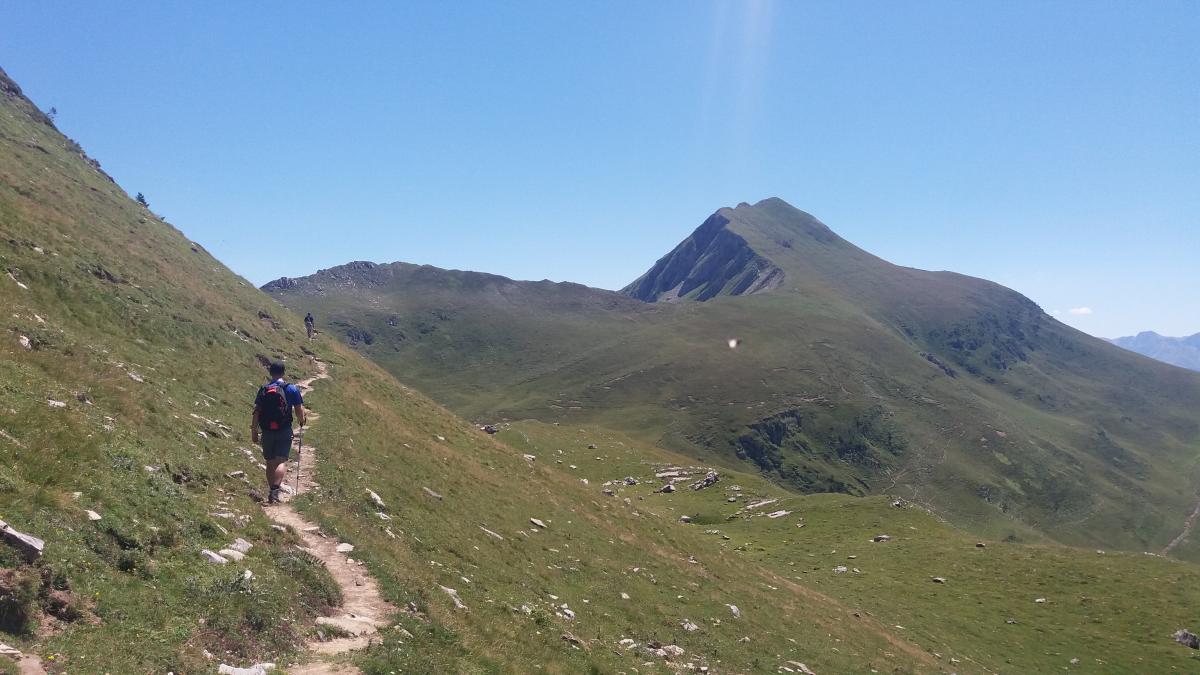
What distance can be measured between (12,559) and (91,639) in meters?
1.97

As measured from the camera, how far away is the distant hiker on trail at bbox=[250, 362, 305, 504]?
19.1 metres

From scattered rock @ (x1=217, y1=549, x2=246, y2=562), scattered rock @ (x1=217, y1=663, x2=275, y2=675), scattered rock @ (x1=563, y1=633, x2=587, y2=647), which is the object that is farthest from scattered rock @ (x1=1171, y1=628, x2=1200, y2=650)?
scattered rock @ (x1=217, y1=549, x2=246, y2=562)

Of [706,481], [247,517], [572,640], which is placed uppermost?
[247,517]

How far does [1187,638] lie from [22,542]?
59.6 meters

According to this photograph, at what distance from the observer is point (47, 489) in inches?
476

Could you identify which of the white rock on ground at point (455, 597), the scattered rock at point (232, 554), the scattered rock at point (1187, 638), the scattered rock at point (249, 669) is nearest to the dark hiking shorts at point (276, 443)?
the scattered rock at point (232, 554)

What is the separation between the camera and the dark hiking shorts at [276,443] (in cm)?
1908

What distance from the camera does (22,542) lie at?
995cm

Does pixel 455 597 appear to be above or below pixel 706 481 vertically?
above

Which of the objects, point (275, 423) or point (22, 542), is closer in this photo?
point (22, 542)

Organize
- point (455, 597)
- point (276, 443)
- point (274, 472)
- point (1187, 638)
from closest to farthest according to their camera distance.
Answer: point (455, 597), point (276, 443), point (274, 472), point (1187, 638)

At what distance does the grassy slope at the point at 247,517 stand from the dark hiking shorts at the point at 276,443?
1389 millimetres

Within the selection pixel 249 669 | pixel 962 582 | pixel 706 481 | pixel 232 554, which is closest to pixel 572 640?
pixel 232 554

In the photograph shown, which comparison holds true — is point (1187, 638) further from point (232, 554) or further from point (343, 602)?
point (232, 554)
